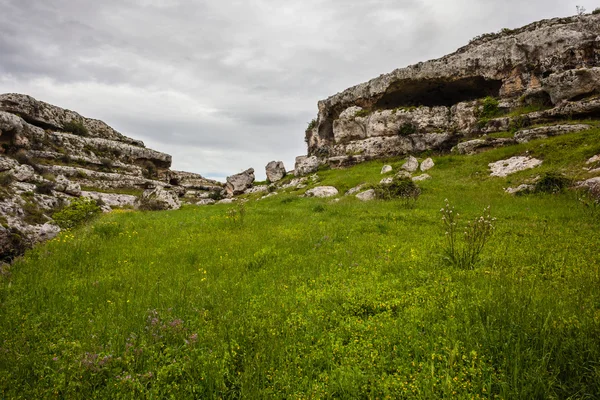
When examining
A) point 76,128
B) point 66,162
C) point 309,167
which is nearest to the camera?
point 66,162

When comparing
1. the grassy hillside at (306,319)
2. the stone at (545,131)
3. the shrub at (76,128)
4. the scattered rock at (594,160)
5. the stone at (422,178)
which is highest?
the shrub at (76,128)

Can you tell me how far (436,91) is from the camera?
44844mm

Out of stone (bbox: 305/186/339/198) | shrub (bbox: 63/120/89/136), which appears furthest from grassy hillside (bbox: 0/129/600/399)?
shrub (bbox: 63/120/89/136)

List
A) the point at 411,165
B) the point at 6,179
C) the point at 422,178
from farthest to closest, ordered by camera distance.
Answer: the point at 411,165, the point at 422,178, the point at 6,179

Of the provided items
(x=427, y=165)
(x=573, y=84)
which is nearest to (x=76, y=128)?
(x=427, y=165)

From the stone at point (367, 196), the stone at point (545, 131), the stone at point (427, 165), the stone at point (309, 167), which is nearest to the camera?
the stone at point (367, 196)

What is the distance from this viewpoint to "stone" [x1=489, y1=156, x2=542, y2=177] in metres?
21.8

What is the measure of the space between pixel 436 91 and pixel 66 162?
60.8m

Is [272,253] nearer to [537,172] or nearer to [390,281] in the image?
[390,281]

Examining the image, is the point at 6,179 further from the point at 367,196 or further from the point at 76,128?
the point at 76,128

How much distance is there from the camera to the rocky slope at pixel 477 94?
1127 inches

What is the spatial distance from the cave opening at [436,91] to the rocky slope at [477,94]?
0.13 m

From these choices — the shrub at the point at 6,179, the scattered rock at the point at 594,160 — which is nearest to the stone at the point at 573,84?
the scattered rock at the point at 594,160

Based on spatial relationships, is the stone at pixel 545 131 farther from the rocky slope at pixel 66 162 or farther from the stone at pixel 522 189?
the rocky slope at pixel 66 162
